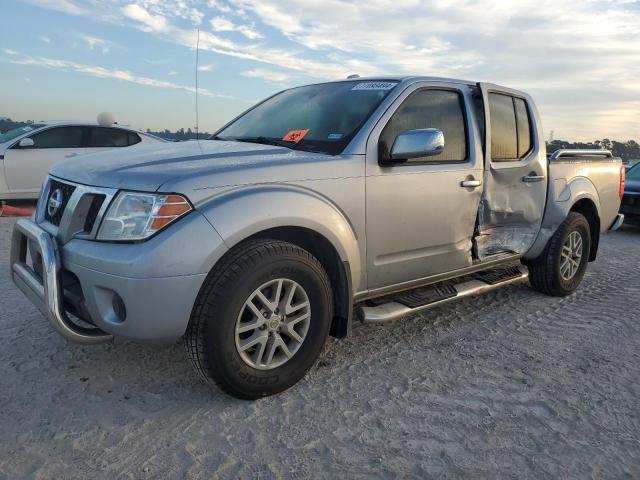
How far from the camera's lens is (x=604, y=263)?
660 centimetres

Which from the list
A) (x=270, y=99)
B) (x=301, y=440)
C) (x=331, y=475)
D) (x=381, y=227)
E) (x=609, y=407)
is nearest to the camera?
(x=331, y=475)

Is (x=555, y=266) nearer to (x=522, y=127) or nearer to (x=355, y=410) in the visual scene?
(x=522, y=127)

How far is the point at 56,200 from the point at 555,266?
3.99 m

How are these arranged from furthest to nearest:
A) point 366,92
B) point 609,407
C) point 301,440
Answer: point 366,92, point 609,407, point 301,440

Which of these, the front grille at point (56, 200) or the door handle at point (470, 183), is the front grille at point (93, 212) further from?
the door handle at point (470, 183)

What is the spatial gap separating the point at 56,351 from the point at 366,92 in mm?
2593

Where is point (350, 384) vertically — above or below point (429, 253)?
below


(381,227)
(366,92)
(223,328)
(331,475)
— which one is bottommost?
(331,475)

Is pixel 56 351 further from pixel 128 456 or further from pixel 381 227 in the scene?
pixel 381 227

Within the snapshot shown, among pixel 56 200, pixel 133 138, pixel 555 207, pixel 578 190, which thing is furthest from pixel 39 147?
pixel 578 190

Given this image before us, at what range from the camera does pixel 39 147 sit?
8867 mm

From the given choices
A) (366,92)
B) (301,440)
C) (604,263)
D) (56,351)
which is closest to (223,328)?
(301,440)

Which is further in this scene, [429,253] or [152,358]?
[429,253]

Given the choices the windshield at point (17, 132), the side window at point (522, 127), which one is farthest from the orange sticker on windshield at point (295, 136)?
the windshield at point (17, 132)
